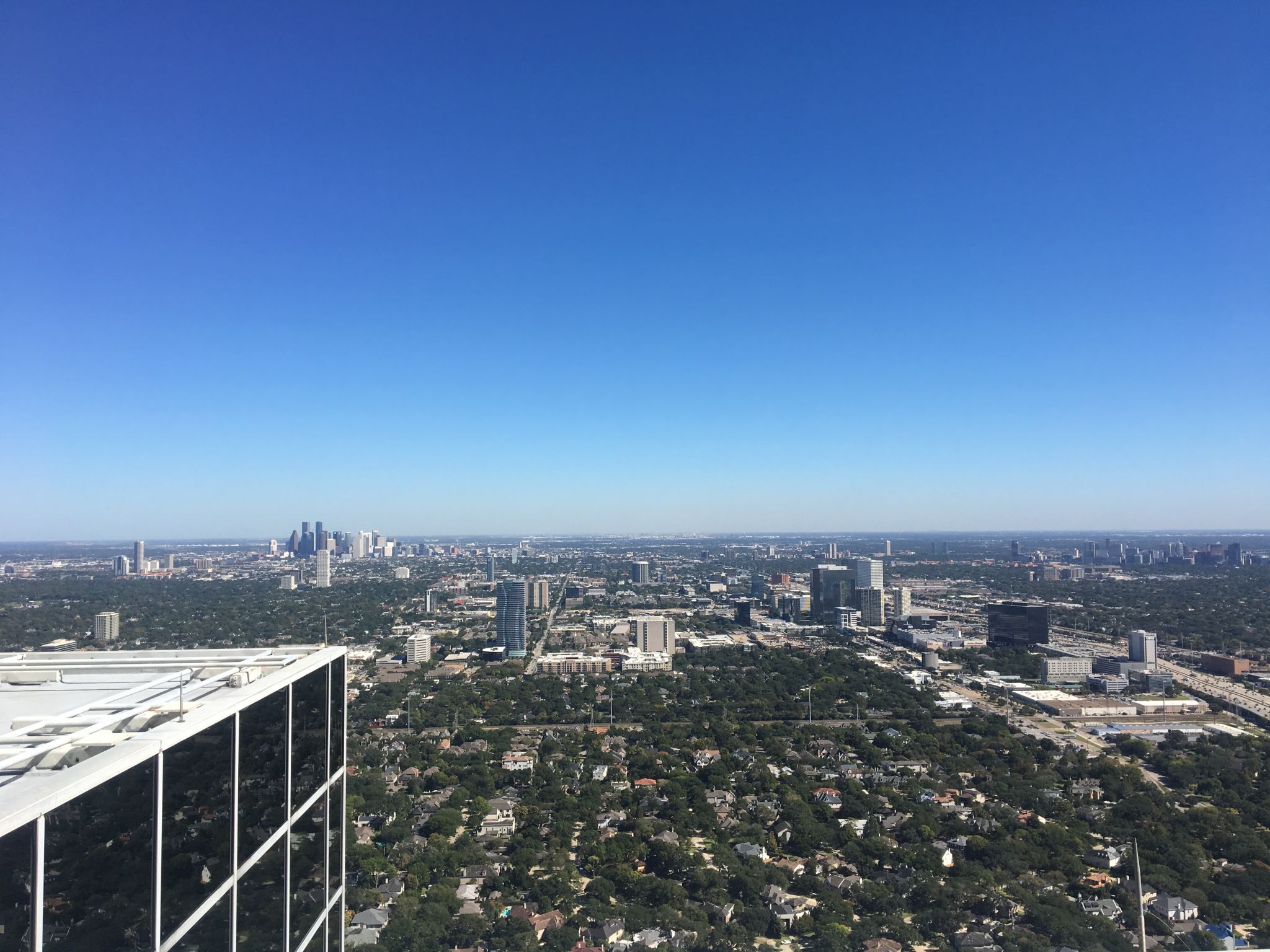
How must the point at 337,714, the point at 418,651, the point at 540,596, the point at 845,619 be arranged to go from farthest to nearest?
the point at 540,596 → the point at 845,619 → the point at 418,651 → the point at 337,714

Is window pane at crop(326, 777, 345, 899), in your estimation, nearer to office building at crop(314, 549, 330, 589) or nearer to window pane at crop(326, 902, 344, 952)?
window pane at crop(326, 902, 344, 952)

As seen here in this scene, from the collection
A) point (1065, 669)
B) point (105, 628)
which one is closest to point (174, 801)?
point (105, 628)

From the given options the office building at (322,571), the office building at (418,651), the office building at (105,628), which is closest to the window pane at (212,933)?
the office building at (418,651)

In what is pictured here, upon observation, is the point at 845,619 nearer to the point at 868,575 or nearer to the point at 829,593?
the point at 829,593

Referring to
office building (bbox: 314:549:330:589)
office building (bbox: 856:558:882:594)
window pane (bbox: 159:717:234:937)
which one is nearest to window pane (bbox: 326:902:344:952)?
window pane (bbox: 159:717:234:937)

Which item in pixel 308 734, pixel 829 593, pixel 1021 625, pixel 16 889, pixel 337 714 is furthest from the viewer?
pixel 829 593

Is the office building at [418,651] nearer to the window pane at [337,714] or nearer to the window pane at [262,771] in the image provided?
the window pane at [337,714]

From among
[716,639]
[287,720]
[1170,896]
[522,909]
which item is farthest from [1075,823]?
[716,639]
